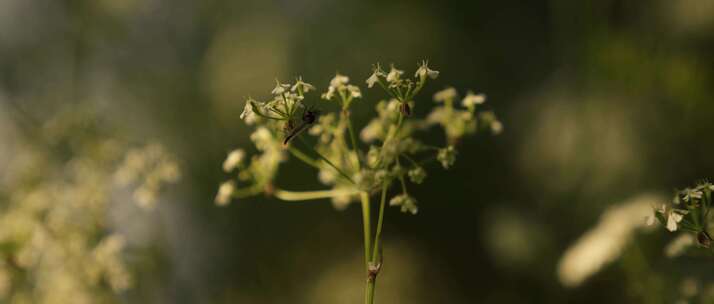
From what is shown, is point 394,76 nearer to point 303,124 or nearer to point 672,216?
point 303,124

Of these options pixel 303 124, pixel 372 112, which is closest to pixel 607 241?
pixel 303 124

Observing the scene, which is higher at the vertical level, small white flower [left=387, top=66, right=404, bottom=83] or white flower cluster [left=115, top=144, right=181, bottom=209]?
white flower cluster [left=115, top=144, right=181, bottom=209]

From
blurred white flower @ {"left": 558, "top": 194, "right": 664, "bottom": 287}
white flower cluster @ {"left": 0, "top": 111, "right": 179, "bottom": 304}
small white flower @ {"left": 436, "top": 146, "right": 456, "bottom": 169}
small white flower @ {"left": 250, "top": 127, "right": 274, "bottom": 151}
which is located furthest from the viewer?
white flower cluster @ {"left": 0, "top": 111, "right": 179, "bottom": 304}

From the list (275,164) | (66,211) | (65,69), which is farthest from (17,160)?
(275,164)

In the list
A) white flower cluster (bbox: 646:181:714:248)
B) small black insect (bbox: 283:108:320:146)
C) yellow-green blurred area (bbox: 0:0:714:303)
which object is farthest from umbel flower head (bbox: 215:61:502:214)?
yellow-green blurred area (bbox: 0:0:714:303)

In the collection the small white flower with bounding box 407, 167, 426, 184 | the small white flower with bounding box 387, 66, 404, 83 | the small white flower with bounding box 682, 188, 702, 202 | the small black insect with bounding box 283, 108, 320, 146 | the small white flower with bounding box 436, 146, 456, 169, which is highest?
the small white flower with bounding box 387, 66, 404, 83

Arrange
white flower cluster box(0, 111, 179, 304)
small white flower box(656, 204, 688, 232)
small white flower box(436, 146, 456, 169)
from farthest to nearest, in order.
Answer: white flower cluster box(0, 111, 179, 304), small white flower box(436, 146, 456, 169), small white flower box(656, 204, 688, 232)

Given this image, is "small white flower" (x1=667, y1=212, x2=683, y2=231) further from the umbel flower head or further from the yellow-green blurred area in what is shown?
the yellow-green blurred area

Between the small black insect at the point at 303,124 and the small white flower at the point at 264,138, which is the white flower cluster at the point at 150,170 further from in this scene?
the small black insect at the point at 303,124

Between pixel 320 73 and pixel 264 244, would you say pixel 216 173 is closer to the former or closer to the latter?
pixel 264 244
